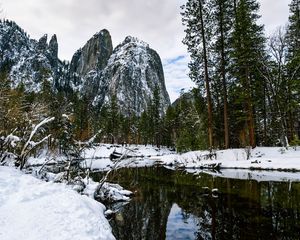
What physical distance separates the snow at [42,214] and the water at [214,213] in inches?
67.6

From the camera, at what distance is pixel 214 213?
9.15 metres

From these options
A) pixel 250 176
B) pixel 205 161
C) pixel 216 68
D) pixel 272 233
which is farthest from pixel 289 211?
pixel 216 68

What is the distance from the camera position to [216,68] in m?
26.8

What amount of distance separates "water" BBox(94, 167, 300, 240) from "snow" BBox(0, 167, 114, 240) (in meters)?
1.72

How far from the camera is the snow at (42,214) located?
16.2 ft

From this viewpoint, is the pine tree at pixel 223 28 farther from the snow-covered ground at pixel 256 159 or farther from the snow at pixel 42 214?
the snow at pixel 42 214

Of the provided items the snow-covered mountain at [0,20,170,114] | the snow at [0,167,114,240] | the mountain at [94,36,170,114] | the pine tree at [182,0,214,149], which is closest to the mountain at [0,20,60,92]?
the snow-covered mountain at [0,20,170,114]

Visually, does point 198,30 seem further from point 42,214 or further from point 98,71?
point 98,71

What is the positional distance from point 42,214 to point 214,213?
18.9 ft

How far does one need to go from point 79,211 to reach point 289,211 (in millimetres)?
6659

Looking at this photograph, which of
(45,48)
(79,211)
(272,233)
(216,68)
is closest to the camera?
(79,211)

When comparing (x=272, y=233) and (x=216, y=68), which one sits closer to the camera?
(x=272, y=233)

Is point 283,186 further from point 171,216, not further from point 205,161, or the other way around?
point 205,161

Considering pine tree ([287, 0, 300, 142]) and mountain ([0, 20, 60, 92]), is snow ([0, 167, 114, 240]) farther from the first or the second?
mountain ([0, 20, 60, 92])
